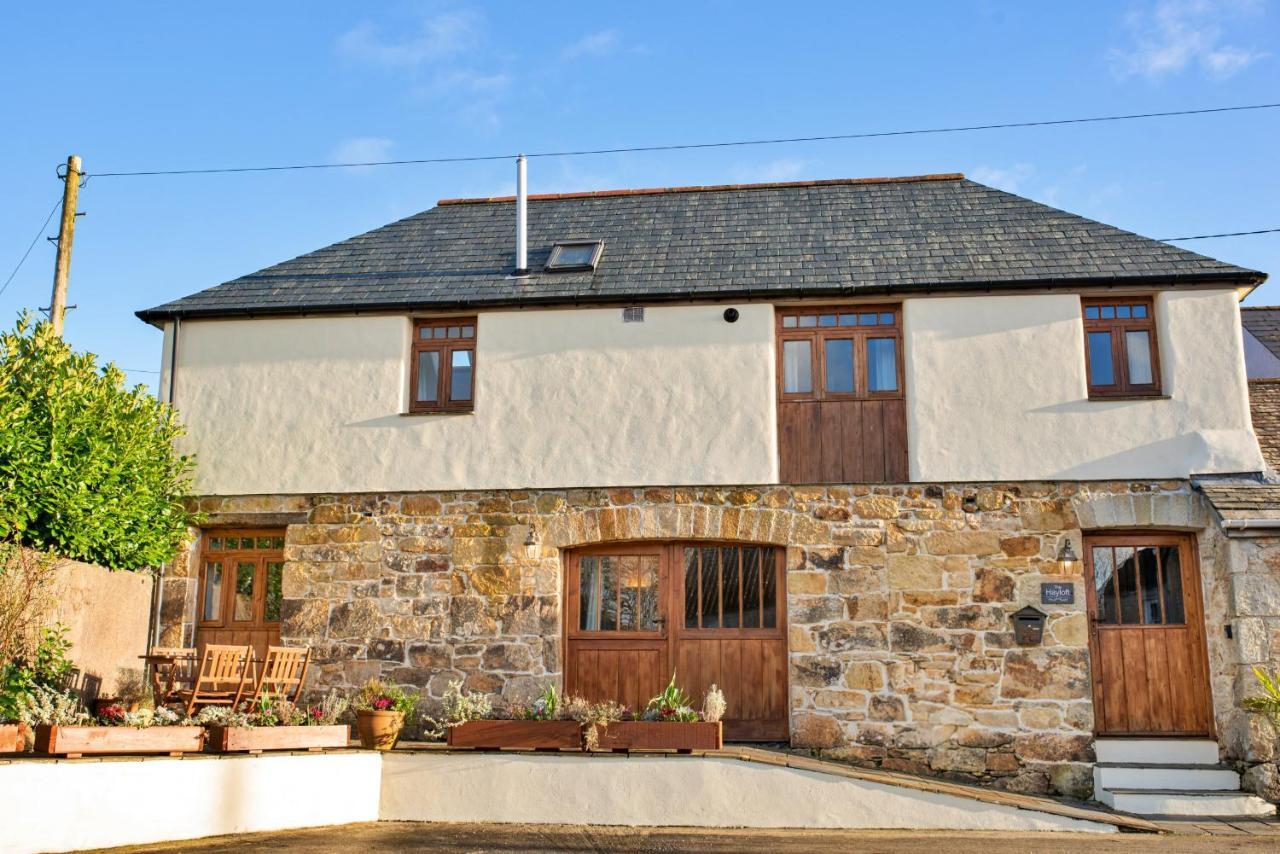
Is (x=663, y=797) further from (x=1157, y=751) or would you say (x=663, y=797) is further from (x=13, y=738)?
(x=13, y=738)

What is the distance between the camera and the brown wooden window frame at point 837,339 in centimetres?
1141

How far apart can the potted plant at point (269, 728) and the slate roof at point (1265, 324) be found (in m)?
11.9

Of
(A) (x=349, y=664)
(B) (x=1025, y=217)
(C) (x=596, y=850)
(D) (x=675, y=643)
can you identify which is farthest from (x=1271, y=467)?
(A) (x=349, y=664)

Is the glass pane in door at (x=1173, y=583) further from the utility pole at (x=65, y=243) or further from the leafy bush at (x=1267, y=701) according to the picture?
the utility pole at (x=65, y=243)

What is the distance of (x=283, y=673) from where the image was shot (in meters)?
10.2

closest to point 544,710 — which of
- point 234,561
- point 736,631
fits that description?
point 736,631

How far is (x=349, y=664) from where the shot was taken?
11.2m

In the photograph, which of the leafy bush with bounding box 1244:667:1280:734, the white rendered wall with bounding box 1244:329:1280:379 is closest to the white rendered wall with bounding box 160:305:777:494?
the leafy bush with bounding box 1244:667:1280:734

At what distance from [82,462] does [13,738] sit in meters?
2.68

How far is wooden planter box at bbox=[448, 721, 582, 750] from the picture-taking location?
9938mm

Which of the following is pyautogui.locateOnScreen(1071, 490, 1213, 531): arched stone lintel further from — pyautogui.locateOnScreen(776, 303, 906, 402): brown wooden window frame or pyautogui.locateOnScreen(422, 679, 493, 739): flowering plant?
pyautogui.locateOnScreen(422, 679, 493, 739): flowering plant

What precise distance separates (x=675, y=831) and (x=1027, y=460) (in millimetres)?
4750

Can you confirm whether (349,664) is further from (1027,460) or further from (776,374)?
(1027,460)

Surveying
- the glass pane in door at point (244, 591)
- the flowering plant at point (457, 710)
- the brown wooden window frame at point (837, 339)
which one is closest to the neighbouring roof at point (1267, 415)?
the brown wooden window frame at point (837, 339)
